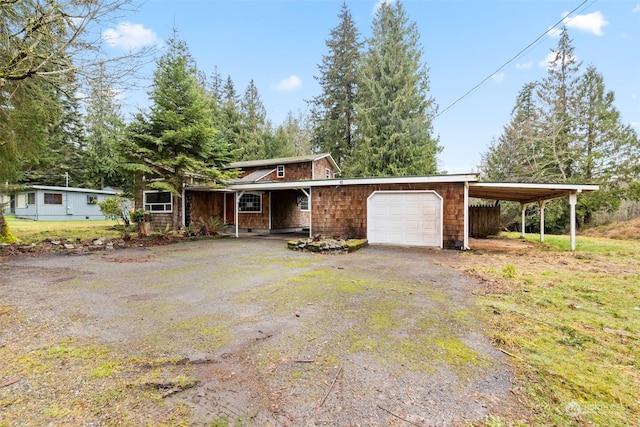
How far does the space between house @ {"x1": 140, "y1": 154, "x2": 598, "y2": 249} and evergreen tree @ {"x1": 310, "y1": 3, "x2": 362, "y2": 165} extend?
11.5 m

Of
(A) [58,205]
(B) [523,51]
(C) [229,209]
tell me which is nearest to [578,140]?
(B) [523,51]

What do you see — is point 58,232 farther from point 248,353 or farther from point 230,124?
point 230,124

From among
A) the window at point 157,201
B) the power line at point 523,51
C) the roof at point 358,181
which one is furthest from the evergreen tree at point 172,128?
the power line at point 523,51

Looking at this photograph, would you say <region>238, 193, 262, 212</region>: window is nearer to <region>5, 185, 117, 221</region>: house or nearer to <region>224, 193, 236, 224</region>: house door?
<region>224, 193, 236, 224</region>: house door

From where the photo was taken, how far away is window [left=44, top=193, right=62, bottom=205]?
21608 millimetres

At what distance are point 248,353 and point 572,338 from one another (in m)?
3.28

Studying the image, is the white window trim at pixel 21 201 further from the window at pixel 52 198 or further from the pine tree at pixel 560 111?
the pine tree at pixel 560 111

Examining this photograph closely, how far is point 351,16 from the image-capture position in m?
26.4

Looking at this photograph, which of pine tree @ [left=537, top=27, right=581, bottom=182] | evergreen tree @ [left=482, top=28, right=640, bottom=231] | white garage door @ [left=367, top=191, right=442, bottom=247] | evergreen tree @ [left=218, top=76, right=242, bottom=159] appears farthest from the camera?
evergreen tree @ [left=218, top=76, right=242, bottom=159]

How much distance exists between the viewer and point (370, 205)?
11195 millimetres

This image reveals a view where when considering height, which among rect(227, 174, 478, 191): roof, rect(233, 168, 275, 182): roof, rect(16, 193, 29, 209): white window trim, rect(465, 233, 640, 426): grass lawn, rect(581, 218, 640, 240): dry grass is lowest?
rect(465, 233, 640, 426): grass lawn

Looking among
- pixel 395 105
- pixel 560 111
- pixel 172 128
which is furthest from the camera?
pixel 395 105

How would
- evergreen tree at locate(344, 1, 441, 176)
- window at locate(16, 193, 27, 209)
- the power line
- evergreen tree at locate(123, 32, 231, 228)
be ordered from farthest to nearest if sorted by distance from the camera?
window at locate(16, 193, 27, 209) → evergreen tree at locate(344, 1, 441, 176) → evergreen tree at locate(123, 32, 231, 228) → the power line

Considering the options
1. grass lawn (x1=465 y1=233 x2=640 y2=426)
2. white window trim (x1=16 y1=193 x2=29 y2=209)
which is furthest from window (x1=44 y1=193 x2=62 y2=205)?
grass lawn (x1=465 y1=233 x2=640 y2=426)
